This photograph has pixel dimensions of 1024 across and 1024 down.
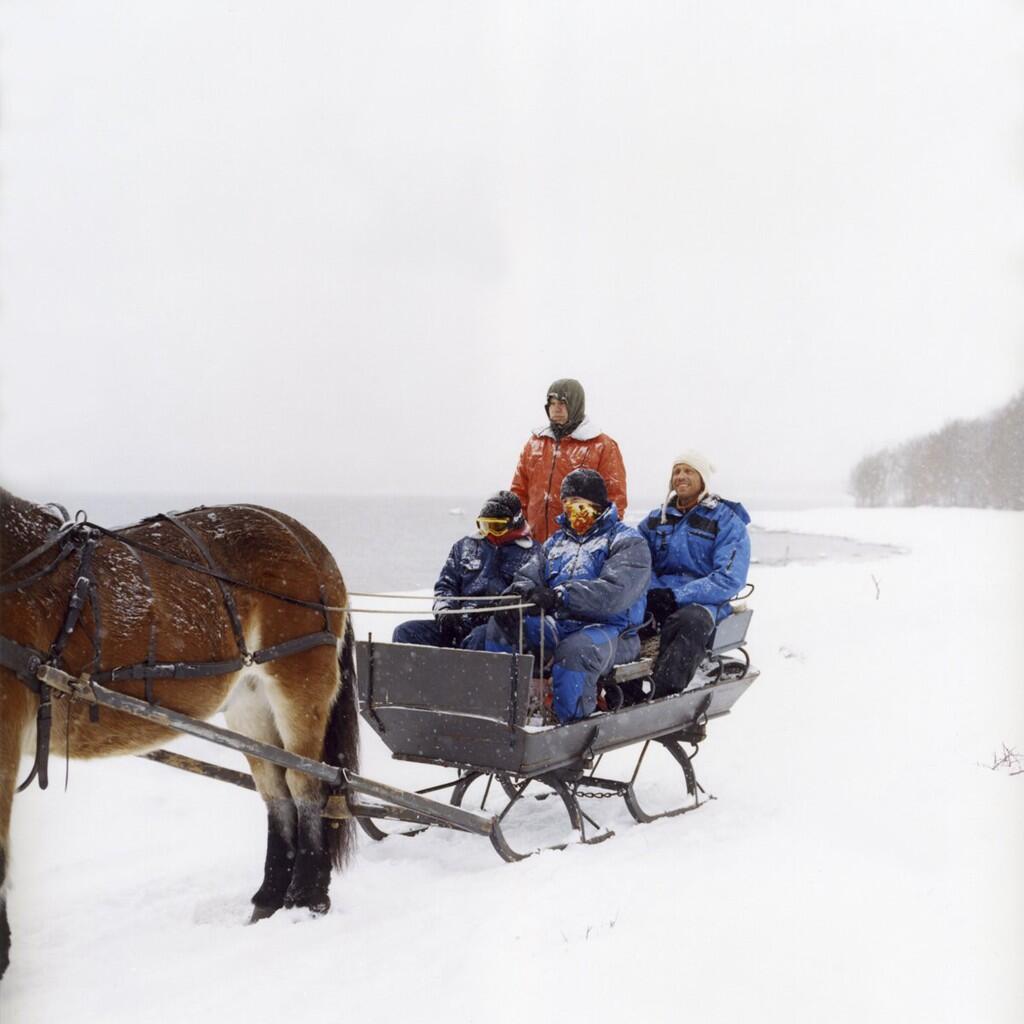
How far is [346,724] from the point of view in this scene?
4.53 meters

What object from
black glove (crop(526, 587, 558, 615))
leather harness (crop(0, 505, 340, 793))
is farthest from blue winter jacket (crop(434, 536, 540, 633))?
leather harness (crop(0, 505, 340, 793))

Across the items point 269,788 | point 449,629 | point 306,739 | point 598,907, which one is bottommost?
point 598,907

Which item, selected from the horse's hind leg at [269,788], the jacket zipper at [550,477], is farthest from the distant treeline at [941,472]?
the horse's hind leg at [269,788]

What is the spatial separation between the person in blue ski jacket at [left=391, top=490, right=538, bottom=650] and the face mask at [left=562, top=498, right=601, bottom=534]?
26 cm

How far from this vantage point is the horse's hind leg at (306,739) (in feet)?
13.8

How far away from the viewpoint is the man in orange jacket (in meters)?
5.91

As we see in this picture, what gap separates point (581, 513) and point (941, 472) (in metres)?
35.0

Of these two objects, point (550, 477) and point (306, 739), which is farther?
point (550, 477)

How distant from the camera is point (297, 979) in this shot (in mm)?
3334

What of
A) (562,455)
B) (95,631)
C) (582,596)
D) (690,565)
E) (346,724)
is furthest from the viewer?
(562,455)

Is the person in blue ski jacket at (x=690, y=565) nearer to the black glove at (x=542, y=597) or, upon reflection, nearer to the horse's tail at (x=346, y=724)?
the black glove at (x=542, y=597)

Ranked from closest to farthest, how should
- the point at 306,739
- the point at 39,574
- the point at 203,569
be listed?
1. the point at 39,574
2. the point at 203,569
3. the point at 306,739

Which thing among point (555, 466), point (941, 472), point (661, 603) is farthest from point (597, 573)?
point (941, 472)

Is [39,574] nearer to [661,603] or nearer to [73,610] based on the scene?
[73,610]
